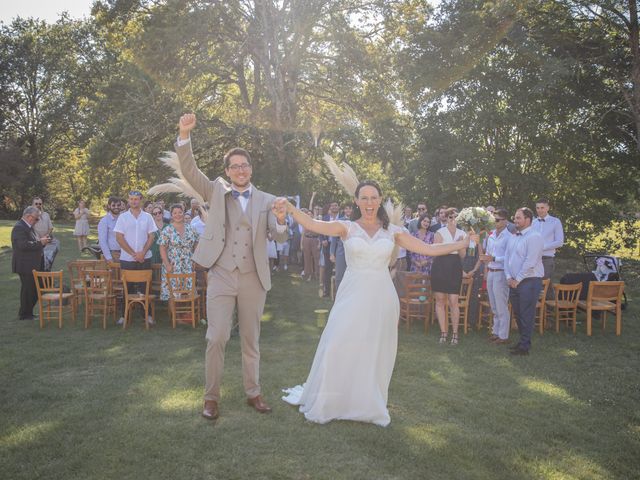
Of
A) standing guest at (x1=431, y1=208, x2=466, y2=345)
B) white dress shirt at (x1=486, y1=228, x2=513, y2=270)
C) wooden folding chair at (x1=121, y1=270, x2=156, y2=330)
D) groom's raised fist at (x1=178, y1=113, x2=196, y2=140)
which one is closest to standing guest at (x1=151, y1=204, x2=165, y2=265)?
wooden folding chair at (x1=121, y1=270, x2=156, y2=330)

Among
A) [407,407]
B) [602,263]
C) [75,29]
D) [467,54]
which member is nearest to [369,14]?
[467,54]

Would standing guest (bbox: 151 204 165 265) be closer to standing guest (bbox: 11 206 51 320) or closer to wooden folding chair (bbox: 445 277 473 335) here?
standing guest (bbox: 11 206 51 320)

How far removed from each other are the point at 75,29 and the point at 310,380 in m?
45.7

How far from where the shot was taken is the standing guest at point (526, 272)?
785 centimetres

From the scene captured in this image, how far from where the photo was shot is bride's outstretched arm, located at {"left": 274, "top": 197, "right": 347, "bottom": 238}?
4586 mm

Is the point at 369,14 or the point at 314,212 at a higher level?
the point at 369,14

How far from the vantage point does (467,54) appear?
17938 millimetres

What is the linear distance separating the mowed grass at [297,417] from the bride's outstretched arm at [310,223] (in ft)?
5.96

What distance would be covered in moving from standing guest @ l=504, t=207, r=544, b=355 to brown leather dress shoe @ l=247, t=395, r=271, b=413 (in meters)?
4.38

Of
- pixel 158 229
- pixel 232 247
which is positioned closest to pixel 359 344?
pixel 232 247

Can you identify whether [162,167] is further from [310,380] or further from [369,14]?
[310,380]

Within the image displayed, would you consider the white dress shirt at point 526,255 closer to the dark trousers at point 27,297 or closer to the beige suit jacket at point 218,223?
the beige suit jacket at point 218,223

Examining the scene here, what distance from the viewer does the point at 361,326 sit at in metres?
4.95

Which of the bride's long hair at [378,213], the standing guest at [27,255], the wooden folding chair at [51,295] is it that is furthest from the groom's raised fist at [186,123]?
the standing guest at [27,255]
